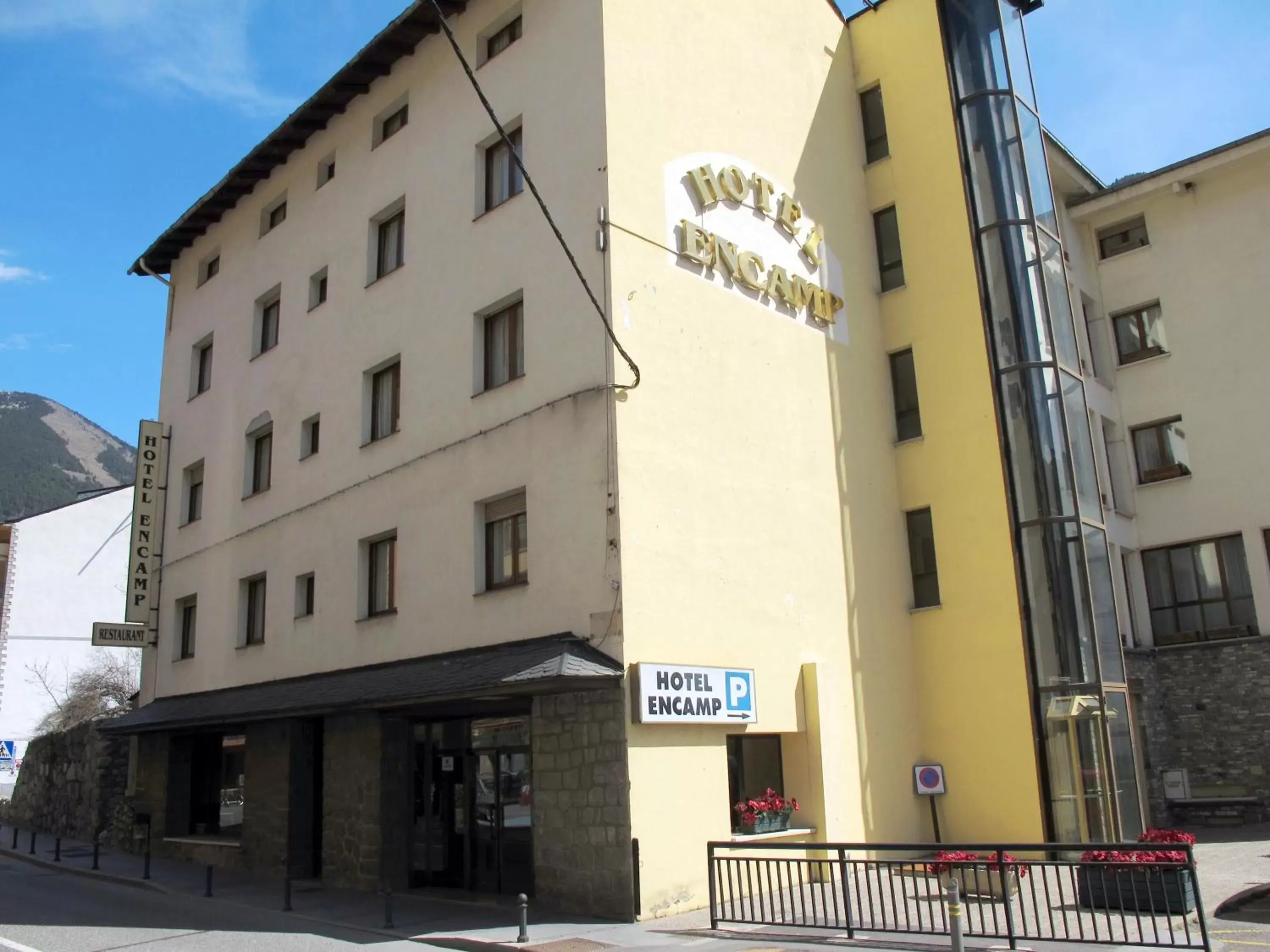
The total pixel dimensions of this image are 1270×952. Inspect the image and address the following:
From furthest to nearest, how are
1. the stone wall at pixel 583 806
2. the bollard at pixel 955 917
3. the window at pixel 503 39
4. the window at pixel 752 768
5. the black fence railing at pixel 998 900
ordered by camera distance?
1. the window at pixel 503 39
2. the window at pixel 752 768
3. the stone wall at pixel 583 806
4. the black fence railing at pixel 998 900
5. the bollard at pixel 955 917

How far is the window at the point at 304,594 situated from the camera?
776 inches

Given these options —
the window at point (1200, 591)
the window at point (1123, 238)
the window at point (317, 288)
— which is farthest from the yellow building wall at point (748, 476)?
the window at point (1123, 238)

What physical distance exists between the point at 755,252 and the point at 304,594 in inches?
411

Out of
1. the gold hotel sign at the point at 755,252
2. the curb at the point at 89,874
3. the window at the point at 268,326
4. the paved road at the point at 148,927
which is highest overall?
the window at the point at 268,326

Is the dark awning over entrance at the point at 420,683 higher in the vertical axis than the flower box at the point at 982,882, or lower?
higher

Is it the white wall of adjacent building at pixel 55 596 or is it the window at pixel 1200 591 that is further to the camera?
the white wall of adjacent building at pixel 55 596

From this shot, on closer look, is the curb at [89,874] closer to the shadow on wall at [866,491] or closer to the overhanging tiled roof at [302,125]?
the shadow on wall at [866,491]

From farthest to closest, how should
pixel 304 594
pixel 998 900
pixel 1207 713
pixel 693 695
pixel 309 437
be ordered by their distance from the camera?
pixel 1207 713 < pixel 309 437 < pixel 304 594 < pixel 693 695 < pixel 998 900

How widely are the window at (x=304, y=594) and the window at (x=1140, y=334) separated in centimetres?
1922

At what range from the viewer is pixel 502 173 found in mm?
17609

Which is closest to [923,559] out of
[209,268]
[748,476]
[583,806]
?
[748,476]

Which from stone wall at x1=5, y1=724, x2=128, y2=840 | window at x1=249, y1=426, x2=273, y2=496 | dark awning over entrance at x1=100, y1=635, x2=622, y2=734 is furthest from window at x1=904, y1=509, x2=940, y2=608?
stone wall at x1=5, y1=724, x2=128, y2=840

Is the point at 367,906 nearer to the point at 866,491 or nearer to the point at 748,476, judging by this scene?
the point at 748,476

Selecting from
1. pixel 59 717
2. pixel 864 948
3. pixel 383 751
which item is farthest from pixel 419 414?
pixel 59 717
